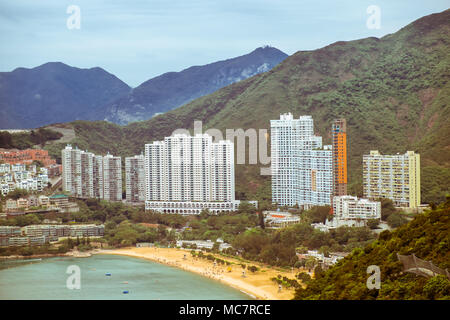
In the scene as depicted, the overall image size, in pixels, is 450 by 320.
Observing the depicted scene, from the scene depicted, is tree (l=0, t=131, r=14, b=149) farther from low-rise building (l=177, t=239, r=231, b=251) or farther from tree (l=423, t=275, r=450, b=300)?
tree (l=423, t=275, r=450, b=300)

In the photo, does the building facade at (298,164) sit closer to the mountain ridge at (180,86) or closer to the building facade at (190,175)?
the building facade at (190,175)

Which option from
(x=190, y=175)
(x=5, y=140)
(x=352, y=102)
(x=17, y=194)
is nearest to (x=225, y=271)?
(x=190, y=175)

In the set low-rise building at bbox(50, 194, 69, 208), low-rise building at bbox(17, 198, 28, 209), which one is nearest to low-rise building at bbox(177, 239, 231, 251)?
low-rise building at bbox(50, 194, 69, 208)

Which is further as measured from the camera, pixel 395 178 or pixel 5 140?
pixel 5 140

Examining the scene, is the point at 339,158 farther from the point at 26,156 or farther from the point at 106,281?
the point at 26,156

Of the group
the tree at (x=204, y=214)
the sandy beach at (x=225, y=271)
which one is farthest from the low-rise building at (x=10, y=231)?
the tree at (x=204, y=214)
